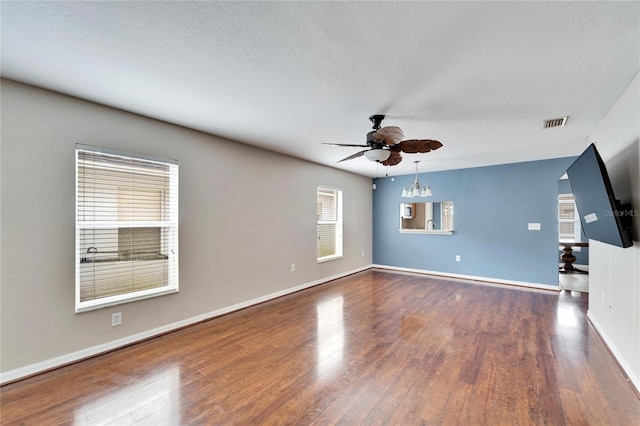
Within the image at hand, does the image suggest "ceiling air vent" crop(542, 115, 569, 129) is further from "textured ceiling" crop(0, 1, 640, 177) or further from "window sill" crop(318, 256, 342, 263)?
"window sill" crop(318, 256, 342, 263)

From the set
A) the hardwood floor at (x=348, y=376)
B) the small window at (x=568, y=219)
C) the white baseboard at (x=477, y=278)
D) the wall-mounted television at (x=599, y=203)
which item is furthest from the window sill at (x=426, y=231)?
the wall-mounted television at (x=599, y=203)

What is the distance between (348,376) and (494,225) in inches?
186

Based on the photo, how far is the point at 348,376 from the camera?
2.29 m

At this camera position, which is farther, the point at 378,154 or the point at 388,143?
the point at 378,154

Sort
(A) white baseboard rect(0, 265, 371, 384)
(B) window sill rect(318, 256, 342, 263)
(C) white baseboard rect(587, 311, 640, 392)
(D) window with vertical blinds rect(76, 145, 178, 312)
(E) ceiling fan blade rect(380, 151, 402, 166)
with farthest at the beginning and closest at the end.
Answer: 1. (B) window sill rect(318, 256, 342, 263)
2. (E) ceiling fan blade rect(380, 151, 402, 166)
3. (D) window with vertical blinds rect(76, 145, 178, 312)
4. (A) white baseboard rect(0, 265, 371, 384)
5. (C) white baseboard rect(587, 311, 640, 392)

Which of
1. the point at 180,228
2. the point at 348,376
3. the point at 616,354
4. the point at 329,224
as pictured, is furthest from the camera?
the point at 329,224

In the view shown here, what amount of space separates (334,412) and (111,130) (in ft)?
10.5

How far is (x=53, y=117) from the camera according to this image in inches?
95.7

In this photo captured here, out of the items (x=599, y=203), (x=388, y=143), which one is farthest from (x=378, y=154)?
(x=599, y=203)

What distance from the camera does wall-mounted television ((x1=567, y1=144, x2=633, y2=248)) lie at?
214cm

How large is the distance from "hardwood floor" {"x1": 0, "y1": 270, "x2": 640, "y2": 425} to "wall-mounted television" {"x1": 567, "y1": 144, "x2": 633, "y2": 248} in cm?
117

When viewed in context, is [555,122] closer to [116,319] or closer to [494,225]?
[494,225]

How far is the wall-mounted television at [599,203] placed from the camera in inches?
84.1

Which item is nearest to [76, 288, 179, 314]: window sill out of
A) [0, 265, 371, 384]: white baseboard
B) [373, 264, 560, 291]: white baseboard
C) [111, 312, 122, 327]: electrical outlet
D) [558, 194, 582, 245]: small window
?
[111, 312, 122, 327]: electrical outlet
